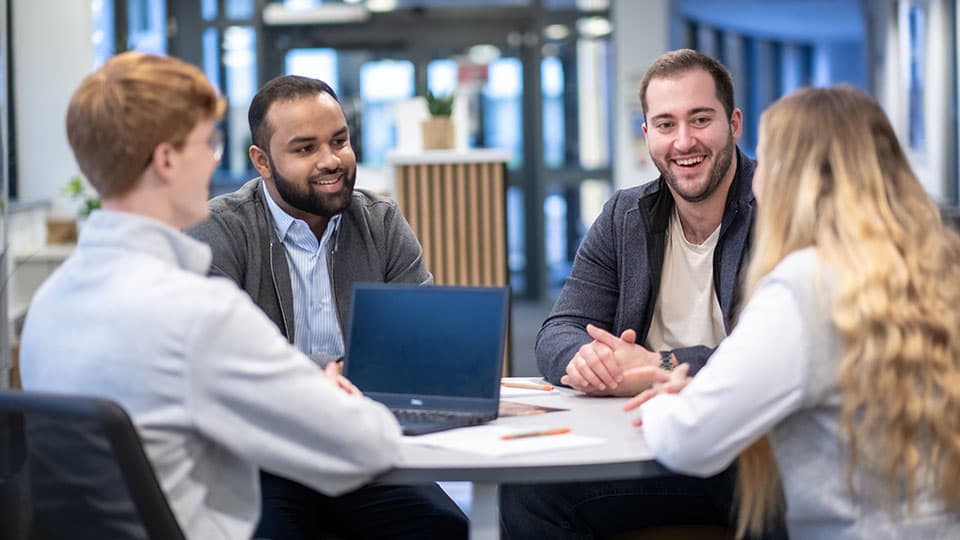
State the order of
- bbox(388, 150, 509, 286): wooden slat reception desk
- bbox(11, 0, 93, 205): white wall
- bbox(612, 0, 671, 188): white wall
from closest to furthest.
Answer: bbox(388, 150, 509, 286): wooden slat reception desk < bbox(11, 0, 93, 205): white wall < bbox(612, 0, 671, 188): white wall

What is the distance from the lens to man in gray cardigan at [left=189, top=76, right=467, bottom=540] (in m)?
2.79

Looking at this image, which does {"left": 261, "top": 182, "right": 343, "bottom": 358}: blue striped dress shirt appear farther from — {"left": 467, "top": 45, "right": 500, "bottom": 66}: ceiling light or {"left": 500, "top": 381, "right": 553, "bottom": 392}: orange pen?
{"left": 467, "top": 45, "right": 500, "bottom": 66}: ceiling light

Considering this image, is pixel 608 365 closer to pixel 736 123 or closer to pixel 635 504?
pixel 635 504

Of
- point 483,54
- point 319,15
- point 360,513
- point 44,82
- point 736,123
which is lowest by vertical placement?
point 360,513

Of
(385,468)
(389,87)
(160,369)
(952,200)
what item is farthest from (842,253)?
(389,87)

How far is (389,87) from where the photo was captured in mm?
11289

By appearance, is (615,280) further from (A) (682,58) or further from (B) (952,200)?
(B) (952,200)

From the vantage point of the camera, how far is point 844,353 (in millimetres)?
1705

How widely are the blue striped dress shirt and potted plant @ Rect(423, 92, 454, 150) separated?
9.58 ft

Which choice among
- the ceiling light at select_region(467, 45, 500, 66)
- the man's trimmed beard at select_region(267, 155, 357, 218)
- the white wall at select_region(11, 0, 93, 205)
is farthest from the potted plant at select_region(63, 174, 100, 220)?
the ceiling light at select_region(467, 45, 500, 66)

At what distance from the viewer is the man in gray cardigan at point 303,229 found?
9.16ft

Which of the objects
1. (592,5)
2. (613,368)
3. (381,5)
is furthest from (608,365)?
(592,5)

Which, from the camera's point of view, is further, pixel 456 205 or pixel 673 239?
pixel 456 205

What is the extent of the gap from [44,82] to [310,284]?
5.45 meters
